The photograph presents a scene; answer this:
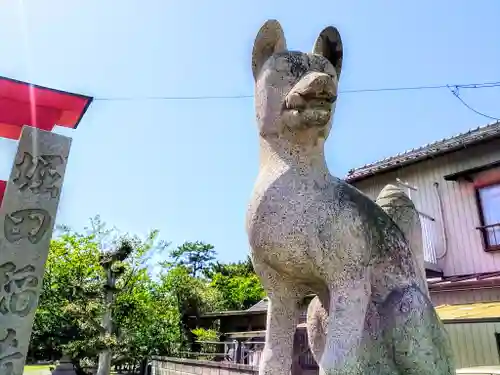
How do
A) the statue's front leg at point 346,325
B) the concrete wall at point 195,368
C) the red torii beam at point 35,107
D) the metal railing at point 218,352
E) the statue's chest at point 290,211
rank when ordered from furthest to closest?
1. the metal railing at point 218,352
2. the concrete wall at point 195,368
3. the red torii beam at point 35,107
4. the statue's chest at point 290,211
5. the statue's front leg at point 346,325

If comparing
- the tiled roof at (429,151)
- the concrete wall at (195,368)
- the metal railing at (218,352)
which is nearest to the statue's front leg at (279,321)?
the concrete wall at (195,368)

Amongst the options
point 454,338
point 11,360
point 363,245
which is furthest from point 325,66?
point 454,338

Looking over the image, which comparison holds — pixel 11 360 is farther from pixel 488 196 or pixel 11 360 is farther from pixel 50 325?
pixel 50 325

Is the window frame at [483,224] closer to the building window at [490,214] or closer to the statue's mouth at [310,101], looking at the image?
the building window at [490,214]

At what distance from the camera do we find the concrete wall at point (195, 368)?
23.7 ft

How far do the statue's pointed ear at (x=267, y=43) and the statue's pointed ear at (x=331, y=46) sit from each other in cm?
20

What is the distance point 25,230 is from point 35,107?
1.31 meters

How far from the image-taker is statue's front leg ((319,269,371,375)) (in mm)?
1601

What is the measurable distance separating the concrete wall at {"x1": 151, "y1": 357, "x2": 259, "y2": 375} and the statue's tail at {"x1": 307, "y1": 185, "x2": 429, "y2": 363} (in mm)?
5077

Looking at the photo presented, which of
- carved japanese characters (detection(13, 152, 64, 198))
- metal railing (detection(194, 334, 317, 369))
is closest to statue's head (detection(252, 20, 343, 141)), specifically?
carved japanese characters (detection(13, 152, 64, 198))

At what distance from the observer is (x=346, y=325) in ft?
5.43

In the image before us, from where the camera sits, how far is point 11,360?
307cm

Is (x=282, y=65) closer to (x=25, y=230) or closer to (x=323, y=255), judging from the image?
(x=323, y=255)

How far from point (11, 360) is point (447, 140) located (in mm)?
10445
